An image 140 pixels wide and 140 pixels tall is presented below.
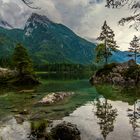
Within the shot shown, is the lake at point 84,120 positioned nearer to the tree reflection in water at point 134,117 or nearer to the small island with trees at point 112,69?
the tree reflection in water at point 134,117

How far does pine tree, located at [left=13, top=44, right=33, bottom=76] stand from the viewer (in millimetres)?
89625

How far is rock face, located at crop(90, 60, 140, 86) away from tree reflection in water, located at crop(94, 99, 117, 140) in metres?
40.2

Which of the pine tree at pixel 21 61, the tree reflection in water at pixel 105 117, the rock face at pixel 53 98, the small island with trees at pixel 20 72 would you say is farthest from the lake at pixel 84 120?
the pine tree at pixel 21 61

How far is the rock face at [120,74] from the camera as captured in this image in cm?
7512

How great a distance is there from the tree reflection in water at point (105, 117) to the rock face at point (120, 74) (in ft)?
132

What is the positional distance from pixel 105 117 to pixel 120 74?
53.1m

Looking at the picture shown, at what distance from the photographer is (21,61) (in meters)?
89.4

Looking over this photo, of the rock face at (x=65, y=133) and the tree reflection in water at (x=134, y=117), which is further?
the tree reflection in water at (x=134, y=117)

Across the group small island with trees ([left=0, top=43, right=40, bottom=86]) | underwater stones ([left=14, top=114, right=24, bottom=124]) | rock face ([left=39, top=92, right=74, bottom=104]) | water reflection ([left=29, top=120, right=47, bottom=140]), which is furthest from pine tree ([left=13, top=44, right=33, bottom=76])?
water reflection ([left=29, top=120, right=47, bottom=140])

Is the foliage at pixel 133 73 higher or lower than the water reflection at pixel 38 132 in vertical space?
higher

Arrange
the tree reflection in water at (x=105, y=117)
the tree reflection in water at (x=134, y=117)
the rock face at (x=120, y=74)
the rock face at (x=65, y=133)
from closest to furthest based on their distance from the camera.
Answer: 1. the rock face at (x=65, y=133)
2. the tree reflection in water at (x=105, y=117)
3. the tree reflection in water at (x=134, y=117)
4. the rock face at (x=120, y=74)

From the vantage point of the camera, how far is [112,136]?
69.2 ft

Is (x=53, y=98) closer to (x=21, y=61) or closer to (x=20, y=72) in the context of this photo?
(x=21, y=61)

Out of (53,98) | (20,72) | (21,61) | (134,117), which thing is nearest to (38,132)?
(134,117)
